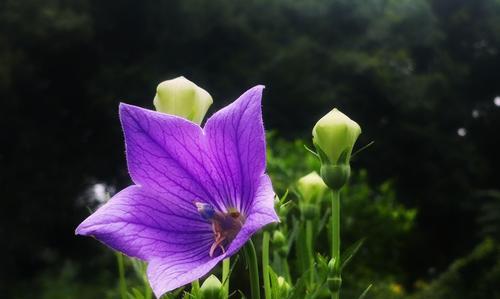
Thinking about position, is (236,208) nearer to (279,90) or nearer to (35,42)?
(35,42)

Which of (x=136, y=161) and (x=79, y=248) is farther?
(x=79, y=248)

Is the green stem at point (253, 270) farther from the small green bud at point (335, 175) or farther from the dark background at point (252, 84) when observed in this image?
the dark background at point (252, 84)

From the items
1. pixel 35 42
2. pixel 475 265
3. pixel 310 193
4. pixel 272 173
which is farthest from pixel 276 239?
pixel 35 42

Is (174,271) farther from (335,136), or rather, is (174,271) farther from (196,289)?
(335,136)

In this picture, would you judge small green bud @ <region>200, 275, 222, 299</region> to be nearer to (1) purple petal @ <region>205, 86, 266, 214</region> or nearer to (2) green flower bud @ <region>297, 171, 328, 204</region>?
(1) purple petal @ <region>205, 86, 266, 214</region>

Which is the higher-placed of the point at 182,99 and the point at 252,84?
the point at 182,99

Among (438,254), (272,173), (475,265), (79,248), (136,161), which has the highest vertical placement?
(136,161)

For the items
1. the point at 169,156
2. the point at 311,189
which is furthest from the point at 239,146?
the point at 311,189

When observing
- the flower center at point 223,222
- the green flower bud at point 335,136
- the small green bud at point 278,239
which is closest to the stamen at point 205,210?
the flower center at point 223,222
